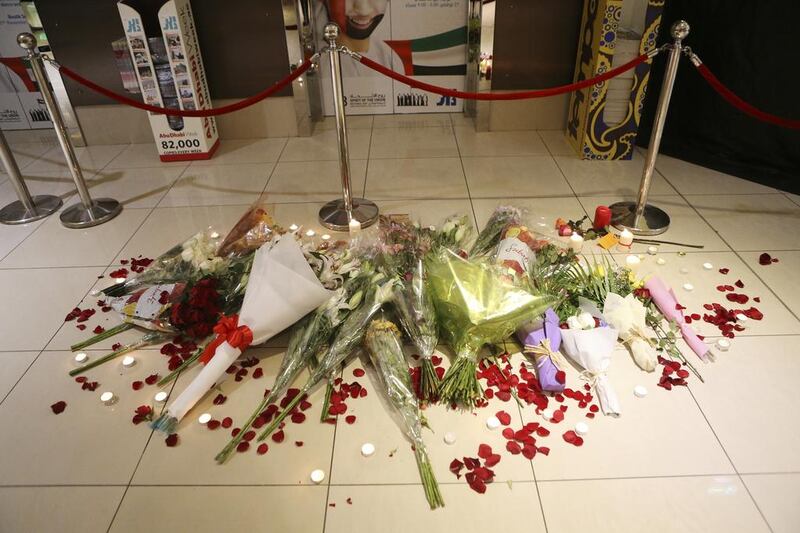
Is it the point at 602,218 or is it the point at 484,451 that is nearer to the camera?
the point at 484,451

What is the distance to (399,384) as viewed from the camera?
1912 mm

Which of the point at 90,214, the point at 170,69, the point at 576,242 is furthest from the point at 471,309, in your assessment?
the point at 170,69

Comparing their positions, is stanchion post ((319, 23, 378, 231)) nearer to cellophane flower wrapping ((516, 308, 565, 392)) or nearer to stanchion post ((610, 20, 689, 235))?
cellophane flower wrapping ((516, 308, 565, 392))

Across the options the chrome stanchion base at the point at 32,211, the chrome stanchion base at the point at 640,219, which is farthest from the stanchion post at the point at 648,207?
the chrome stanchion base at the point at 32,211

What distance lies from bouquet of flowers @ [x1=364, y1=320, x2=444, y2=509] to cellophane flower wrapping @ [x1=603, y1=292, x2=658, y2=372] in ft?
2.89

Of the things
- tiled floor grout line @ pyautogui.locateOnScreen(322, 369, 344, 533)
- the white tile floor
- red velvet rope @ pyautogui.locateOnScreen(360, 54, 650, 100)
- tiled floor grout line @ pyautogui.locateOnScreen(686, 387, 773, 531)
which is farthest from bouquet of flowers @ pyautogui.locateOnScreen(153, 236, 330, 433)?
tiled floor grout line @ pyautogui.locateOnScreen(686, 387, 773, 531)

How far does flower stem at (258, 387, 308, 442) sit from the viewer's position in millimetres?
1876

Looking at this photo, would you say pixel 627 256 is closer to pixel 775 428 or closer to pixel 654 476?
pixel 775 428

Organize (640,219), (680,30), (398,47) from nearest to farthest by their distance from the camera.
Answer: (680,30), (640,219), (398,47)

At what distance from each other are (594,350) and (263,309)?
1243 millimetres

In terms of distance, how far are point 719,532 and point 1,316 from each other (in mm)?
2943

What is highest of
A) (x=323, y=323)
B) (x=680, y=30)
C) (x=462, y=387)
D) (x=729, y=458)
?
(x=680, y=30)

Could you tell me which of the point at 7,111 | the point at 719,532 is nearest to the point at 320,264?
the point at 719,532

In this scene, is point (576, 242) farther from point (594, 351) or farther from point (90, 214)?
point (90, 214)
